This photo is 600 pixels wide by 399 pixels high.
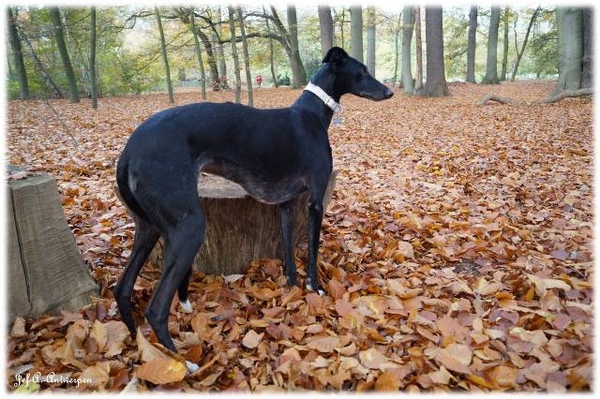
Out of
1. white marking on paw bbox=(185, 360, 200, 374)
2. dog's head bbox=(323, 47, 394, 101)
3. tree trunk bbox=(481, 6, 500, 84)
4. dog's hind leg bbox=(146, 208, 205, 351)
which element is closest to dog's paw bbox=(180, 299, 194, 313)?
dog's hind leg bbox=(146, 208, 205, 351)

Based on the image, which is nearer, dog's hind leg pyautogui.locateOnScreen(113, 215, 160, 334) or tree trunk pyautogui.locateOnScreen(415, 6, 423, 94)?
dog's hind leg pyautogui.locateOnScreen(113, 215, 160, 334)

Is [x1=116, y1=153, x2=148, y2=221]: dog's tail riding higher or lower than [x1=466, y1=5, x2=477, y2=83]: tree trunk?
lower

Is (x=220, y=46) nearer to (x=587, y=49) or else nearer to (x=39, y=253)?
(x=587, y=49)

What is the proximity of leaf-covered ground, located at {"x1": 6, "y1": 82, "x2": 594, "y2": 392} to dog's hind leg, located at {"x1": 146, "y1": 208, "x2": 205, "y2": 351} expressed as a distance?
6.9 inches

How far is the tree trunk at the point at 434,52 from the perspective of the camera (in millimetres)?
15171

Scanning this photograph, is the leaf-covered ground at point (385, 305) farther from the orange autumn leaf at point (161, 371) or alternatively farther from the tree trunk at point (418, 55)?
the tree trunk at point (418, 55)

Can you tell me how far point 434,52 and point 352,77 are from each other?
45.3 ft

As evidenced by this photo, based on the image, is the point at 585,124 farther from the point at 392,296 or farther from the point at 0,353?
the point at 0,353

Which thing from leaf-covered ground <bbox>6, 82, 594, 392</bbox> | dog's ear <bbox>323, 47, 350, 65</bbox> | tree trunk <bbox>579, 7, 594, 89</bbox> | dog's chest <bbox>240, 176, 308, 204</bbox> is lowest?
leaf-covered ground <bbox>6, 82, 594, 392</bbox>

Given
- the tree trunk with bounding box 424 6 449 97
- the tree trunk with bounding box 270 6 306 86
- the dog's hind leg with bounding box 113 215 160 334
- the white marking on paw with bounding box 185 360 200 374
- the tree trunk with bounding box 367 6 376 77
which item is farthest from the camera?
the tree trunk with bounding box 270 6 306 86

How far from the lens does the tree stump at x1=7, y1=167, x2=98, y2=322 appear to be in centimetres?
233

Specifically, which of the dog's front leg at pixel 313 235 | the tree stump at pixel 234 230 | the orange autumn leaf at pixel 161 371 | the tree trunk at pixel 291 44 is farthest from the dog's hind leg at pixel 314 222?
the tree trunk at pixel 291 44

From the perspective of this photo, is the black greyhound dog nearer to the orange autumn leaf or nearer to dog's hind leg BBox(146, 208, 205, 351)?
dog's hind leg BBox(146, 208, 205, 351)

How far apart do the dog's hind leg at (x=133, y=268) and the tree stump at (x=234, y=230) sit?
60cm
